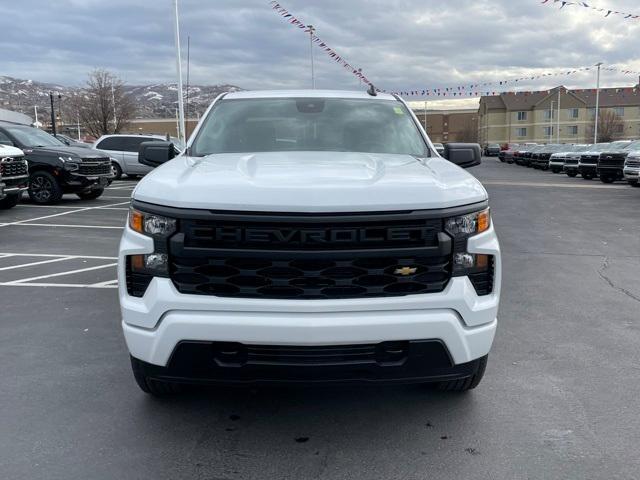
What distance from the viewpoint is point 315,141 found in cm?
447

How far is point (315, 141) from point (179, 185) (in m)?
1.66

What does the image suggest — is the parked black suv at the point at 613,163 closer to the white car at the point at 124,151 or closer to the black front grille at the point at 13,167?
the white car at the point at 124,151

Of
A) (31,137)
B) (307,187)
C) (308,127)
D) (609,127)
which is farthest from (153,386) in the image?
(609,127)

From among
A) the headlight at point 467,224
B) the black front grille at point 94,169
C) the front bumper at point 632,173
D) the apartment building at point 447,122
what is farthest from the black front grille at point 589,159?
the apartment building at point 447,122

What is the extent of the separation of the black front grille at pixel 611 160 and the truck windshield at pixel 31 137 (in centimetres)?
1934

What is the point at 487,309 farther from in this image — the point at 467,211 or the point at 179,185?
the point at 179,185

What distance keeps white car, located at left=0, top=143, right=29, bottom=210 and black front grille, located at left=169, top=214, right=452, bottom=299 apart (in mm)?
10637

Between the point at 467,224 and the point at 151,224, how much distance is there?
160 centimetres

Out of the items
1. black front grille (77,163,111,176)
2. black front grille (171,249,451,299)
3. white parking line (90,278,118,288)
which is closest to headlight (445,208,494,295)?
black front grille (171,249,451,299)

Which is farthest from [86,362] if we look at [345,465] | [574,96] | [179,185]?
[574,96]

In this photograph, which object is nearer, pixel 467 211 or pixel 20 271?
pixel 467 211

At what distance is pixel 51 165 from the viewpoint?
14375 millimetres

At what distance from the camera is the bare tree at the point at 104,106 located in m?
56.4

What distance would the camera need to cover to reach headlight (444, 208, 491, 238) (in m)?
2.99
